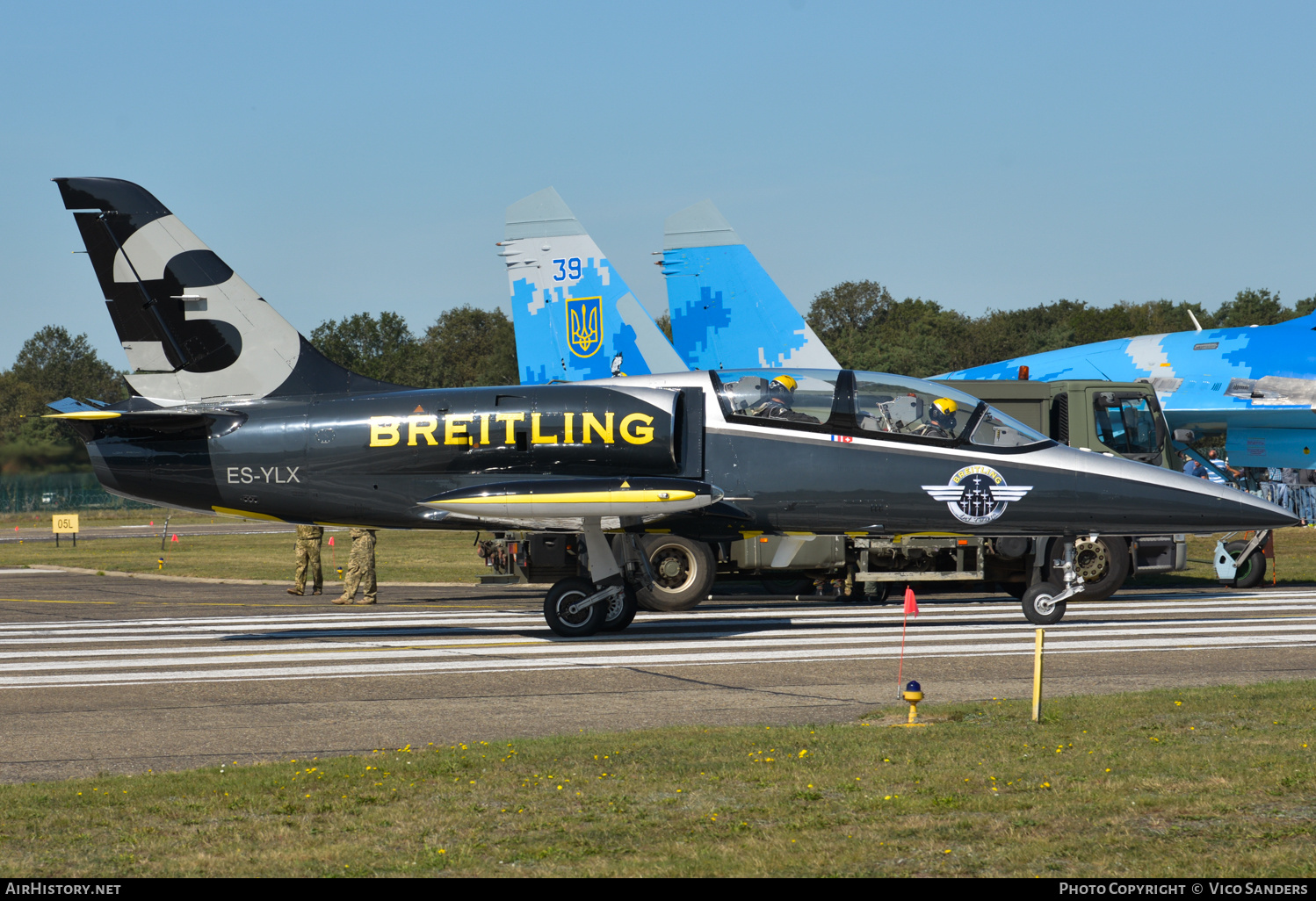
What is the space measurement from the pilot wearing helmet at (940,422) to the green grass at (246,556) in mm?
12766

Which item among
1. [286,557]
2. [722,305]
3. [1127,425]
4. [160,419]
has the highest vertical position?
[722,305]

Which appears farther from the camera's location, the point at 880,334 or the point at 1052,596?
the point at 880,334

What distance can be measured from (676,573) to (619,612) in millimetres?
3438

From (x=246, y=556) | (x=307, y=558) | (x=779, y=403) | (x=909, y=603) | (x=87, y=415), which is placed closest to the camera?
(x=909, y=603)

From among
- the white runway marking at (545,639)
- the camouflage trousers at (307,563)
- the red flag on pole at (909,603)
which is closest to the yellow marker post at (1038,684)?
the red flag on pole at (909,603)

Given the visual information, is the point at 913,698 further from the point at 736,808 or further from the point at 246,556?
the point at 246,556


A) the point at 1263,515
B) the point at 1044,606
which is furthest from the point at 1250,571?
the point at 1044,606

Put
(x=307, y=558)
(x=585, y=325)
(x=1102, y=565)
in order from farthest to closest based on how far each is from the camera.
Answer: (x=585, y=325), (x=307, y=558), (x=1102, y=565)

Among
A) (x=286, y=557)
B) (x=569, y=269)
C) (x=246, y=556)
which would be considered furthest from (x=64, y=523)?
(x=569, y=269)

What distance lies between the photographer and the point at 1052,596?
14688 millimetres

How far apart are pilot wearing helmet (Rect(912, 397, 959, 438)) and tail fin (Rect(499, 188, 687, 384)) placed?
10.9m

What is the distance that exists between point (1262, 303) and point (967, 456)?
98.2 m

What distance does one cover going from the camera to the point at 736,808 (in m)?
5.98

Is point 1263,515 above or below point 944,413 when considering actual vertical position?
below
